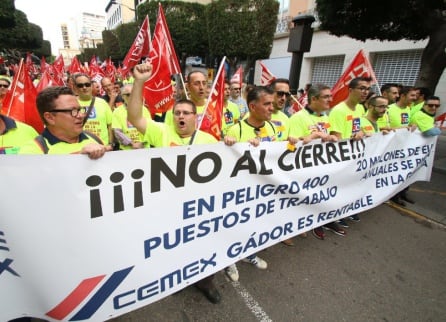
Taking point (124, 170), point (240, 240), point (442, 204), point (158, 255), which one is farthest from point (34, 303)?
point (442, 204)

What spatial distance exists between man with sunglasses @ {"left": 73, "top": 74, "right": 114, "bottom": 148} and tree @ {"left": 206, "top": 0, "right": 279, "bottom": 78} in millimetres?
16622

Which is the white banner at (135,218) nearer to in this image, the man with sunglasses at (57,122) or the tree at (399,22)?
the man with sunglasses at (57,122)

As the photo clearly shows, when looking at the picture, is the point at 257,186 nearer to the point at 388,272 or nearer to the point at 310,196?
the point at 310,196

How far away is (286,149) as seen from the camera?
2447mm

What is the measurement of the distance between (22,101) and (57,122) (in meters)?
2.03

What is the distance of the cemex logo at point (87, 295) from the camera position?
161cm

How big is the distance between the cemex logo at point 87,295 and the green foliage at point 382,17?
7.99m

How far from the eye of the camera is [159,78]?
3.72m

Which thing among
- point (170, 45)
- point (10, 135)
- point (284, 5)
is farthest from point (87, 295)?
point (284, 5)

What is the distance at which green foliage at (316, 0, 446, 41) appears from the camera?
249 inches

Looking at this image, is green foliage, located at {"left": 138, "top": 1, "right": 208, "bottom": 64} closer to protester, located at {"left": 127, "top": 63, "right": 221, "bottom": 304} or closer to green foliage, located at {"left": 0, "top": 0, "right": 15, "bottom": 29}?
green foliage, located at {"left": 0, "top": 0, "right": 15, "bottom": 29}

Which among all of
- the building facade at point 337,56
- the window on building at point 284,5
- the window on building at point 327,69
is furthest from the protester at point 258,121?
the window on building at point 284,5

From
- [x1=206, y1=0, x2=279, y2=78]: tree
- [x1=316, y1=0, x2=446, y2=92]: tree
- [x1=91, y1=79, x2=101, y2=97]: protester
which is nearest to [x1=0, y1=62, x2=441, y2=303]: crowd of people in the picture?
[x1=91, y1=79, x2=101, y2=97]: protester

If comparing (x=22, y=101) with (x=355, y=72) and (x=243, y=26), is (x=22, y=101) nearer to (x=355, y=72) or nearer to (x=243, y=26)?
(x=355, y=72)
